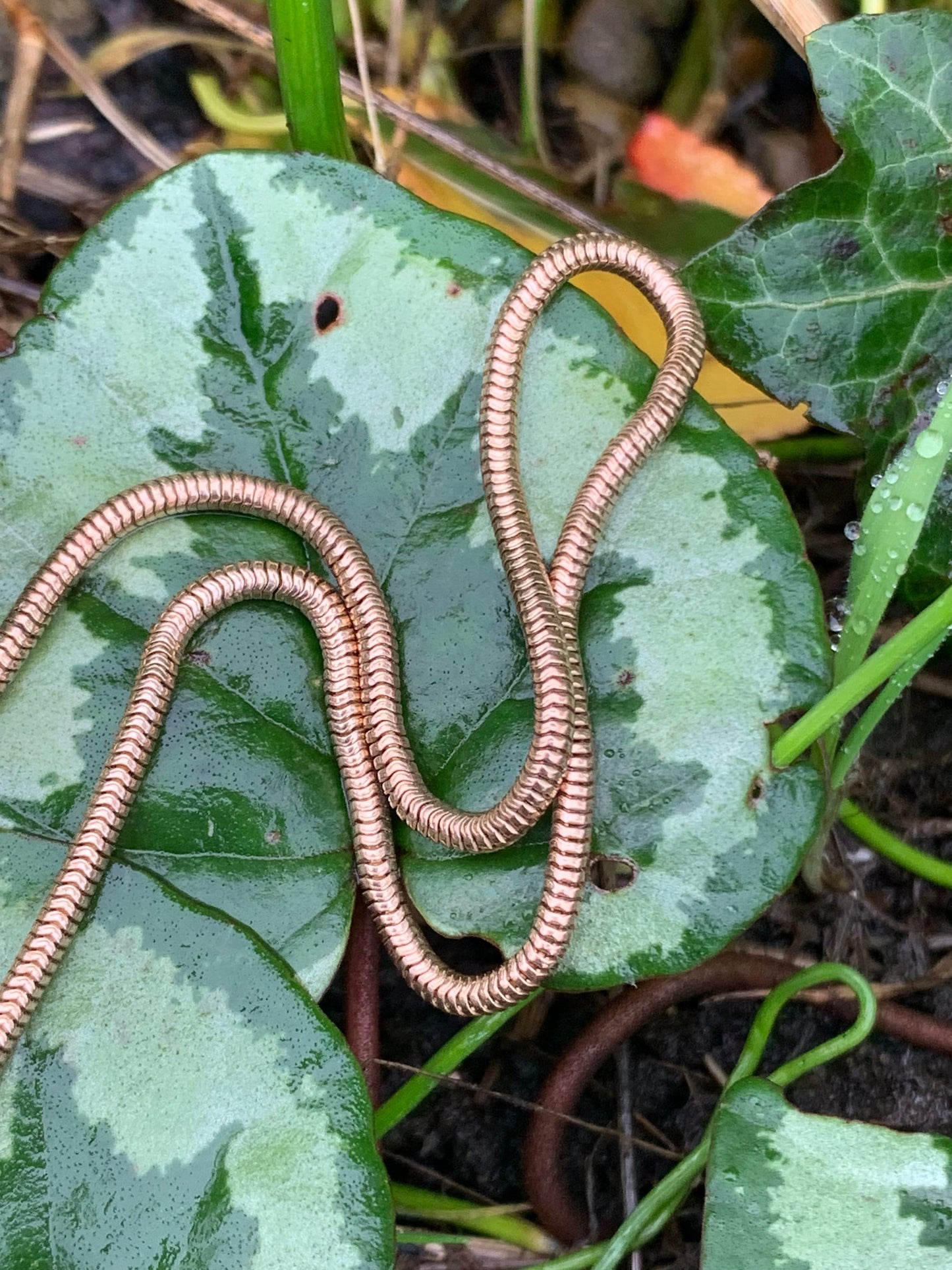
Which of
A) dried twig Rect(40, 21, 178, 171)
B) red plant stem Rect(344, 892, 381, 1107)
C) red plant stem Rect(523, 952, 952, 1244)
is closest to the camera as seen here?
red plant stem Rect(344, 892, 381, 1107)

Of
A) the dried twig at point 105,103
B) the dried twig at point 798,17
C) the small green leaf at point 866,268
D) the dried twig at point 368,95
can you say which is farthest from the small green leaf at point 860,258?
the dried twig at point 105,103

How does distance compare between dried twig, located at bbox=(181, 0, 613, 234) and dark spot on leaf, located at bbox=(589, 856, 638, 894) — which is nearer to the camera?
dark spot on leaf, located at bbox=(589, 856, 638, 894)

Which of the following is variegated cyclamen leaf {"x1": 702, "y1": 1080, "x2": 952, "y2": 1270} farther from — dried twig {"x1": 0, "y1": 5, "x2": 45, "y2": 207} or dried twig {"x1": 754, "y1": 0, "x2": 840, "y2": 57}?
dried twig {"x1": 0, "y1": 5, "x2": 45, "y2": 207}

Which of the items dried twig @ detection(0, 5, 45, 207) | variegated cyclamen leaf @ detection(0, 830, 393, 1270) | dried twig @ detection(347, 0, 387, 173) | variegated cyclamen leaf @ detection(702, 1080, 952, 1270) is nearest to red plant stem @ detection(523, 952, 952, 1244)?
variegated cyclamen leaf @ detection(702, 1080, 952, 1270)

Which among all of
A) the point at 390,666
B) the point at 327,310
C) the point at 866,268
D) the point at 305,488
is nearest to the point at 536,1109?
the point at 390,666

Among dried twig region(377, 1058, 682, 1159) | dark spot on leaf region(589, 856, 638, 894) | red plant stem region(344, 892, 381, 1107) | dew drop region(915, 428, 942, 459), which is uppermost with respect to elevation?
dew drop region(915, 428, 942, 459)

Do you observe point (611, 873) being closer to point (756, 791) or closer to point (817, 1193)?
point (756, 791)
